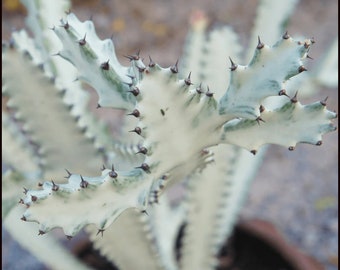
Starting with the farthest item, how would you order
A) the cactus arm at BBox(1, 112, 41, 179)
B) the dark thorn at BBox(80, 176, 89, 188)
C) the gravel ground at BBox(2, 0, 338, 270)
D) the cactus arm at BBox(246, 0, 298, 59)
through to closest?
the gravel ground at BBox(2, 0, 338, 270) → the cactus arm at BBox(246, 0, 298, 59) → the cactus arm at BBox(1, 112, 41, 179) → the dark thorn at BBox(80, 176, 89, 188)

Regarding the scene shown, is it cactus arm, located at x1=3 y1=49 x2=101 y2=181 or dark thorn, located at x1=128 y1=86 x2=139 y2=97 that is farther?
cactus arm, located at x1=3 y1=49 x2=101 y2=181

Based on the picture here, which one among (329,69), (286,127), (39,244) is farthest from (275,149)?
(286,127)

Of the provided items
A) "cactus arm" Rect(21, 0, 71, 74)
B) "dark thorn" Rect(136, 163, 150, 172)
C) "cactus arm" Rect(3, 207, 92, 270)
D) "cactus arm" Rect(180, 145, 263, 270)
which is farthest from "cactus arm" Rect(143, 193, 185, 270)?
"dark thorn" Rect(136, 163, 150, 172)

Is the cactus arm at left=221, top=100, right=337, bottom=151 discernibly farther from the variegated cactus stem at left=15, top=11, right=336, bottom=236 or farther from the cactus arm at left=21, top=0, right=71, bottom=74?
the cactus arm at left=21, top=0, right=71, bottom=74

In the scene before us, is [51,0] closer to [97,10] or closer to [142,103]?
[142,103]

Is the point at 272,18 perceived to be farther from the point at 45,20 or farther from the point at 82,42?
the point at 82,42

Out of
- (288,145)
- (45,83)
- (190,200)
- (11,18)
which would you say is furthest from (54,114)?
(11,18)

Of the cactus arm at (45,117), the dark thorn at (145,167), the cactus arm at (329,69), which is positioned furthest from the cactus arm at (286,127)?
the cactus arm at (329,69)

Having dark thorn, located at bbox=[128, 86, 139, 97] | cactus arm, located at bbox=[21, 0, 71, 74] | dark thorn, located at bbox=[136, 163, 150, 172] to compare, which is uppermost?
cactus arm, located at bbox=[21, 0, 71, 74]

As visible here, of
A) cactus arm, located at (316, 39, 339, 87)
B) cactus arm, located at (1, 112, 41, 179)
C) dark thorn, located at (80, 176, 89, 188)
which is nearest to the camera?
dark thorn, located at (80, 176, 89, 188)
